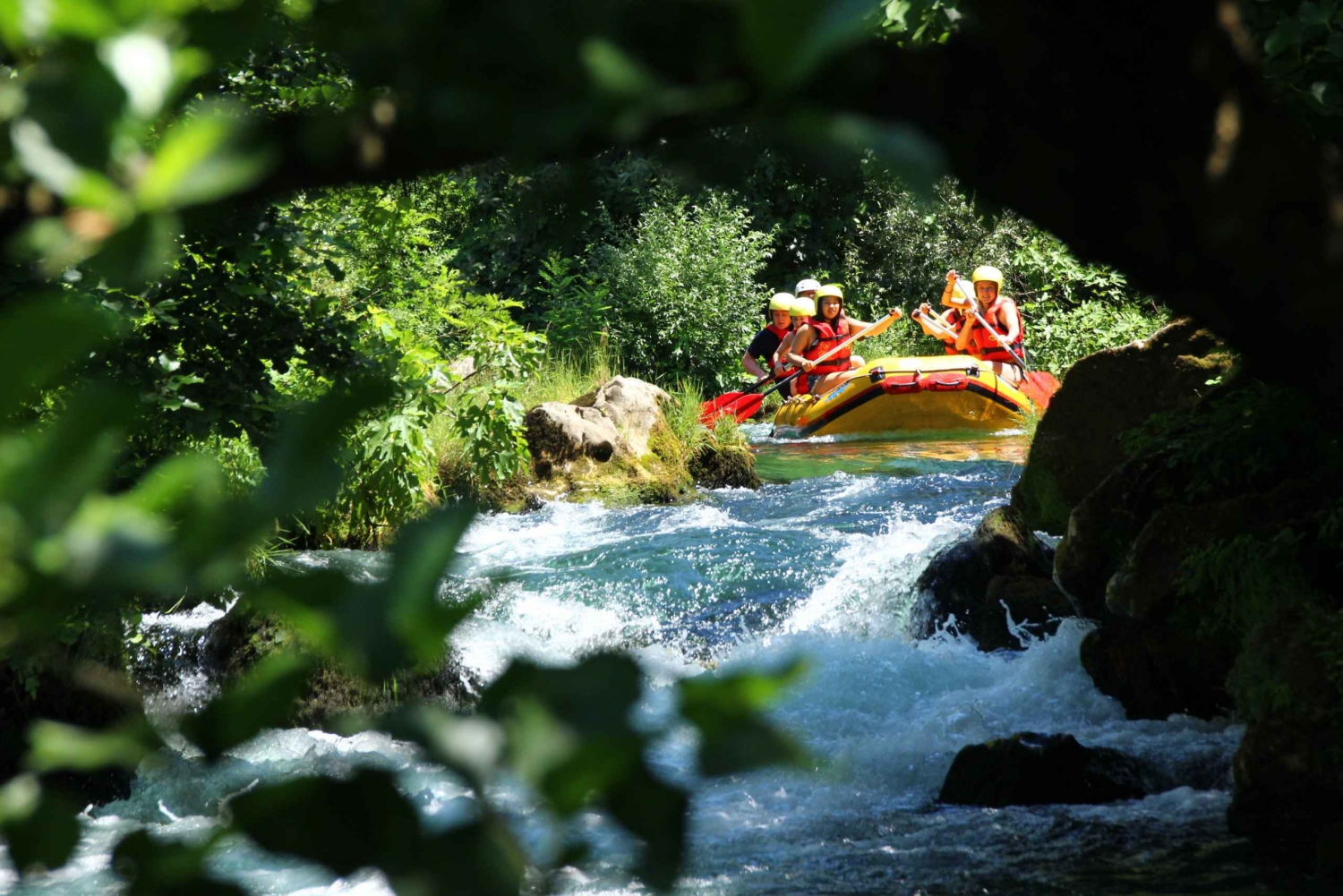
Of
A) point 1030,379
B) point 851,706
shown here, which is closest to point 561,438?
point 851,706

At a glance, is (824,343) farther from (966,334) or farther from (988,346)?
(988,346)

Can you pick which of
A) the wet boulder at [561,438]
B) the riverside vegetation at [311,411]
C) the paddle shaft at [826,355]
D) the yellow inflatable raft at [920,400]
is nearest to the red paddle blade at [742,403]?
the paddle shaft at [826,355]

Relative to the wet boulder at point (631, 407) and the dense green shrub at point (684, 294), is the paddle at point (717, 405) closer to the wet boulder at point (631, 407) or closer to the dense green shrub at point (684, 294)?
the wet boulder at point (631, 407)

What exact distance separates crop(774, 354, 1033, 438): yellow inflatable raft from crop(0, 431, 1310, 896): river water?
13.2 ft

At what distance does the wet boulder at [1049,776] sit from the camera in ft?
16.4

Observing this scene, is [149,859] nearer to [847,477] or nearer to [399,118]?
[399,118]

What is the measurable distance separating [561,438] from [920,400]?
5490 mm

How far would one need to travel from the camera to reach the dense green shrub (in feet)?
61.2

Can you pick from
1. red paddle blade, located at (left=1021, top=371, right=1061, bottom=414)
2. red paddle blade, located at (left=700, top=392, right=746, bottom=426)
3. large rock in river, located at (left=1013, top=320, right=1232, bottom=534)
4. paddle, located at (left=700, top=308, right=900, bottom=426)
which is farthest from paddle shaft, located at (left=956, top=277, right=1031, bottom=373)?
large rock in river, located at (left=1013, top=320, right=1232, bottom=534)

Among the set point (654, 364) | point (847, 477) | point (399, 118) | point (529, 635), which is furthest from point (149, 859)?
point (654, 364)

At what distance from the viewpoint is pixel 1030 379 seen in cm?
1599

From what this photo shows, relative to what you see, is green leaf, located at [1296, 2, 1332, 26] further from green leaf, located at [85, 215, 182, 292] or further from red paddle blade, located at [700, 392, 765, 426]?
red paddle blade, located at [700, 392, 765, 426]

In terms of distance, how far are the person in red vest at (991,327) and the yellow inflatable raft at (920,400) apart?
1.07 m

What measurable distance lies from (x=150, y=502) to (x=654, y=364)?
60.3ft
